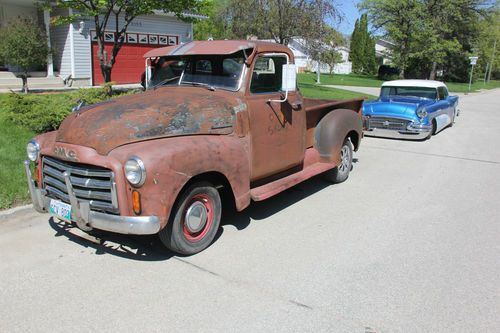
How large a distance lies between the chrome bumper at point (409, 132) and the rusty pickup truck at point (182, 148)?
633 cm

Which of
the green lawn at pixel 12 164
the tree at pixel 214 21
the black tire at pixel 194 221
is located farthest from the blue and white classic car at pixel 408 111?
the green lawn at pixel 12 164

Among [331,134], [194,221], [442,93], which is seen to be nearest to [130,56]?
[442,93]

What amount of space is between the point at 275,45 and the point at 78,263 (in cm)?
339

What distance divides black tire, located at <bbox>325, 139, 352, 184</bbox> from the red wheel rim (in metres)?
3.10

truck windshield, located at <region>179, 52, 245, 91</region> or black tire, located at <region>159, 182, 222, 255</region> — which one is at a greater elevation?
truck windshield, located at <region>179, 52, 245, 91</region>

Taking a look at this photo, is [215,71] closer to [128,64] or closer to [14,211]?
[14,211]

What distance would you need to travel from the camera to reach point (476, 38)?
47.6 metres

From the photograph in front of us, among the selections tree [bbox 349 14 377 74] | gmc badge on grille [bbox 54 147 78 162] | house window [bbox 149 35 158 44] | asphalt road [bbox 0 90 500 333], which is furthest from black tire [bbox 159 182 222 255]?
tree [bbox 349 14 377 74]

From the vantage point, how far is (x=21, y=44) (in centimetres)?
1455

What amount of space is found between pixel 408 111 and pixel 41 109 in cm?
867

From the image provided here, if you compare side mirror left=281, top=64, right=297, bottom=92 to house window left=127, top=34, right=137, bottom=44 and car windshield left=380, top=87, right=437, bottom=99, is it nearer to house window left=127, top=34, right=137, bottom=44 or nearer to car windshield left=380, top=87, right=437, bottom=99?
car windshield left=380, top=87, right=437, bottom=99

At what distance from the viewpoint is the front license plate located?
13.6 ft

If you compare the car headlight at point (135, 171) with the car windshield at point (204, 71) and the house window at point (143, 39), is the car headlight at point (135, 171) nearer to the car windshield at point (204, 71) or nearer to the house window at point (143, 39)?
the car windshield at point (204, 71)

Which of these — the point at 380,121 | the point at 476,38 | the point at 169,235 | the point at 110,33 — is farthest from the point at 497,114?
the point at 476,38
